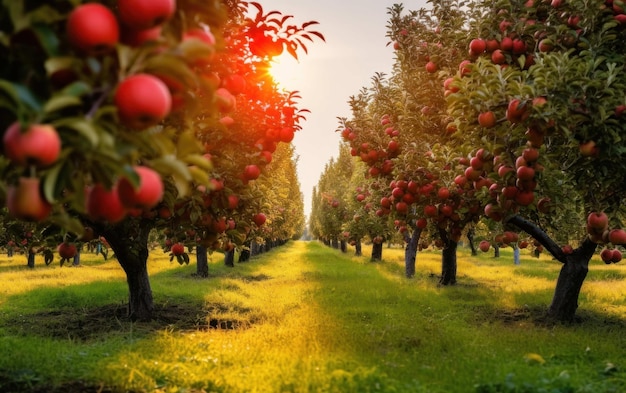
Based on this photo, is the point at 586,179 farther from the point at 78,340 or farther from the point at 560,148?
the point at 78,340

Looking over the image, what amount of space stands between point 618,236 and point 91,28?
6787 mm

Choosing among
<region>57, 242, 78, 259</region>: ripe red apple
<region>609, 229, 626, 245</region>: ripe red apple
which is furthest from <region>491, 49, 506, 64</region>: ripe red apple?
<region>57, 242, 78, 259</region>: ripe red apple

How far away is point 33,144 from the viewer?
186 centimetres

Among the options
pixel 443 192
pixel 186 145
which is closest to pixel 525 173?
pixel 443 192

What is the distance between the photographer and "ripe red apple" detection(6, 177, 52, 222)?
2033 millimetres

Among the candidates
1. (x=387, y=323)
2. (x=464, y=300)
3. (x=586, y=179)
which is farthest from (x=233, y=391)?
(x=464, y=300)

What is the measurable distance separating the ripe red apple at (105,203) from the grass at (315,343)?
3.77m

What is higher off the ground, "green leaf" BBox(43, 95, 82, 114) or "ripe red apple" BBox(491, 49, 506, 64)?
"ripe red apple" BBox(491, 49, 506, 64)

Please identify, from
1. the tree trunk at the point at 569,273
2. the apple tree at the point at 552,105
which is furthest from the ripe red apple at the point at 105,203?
the tree trunk at the point at 569,273

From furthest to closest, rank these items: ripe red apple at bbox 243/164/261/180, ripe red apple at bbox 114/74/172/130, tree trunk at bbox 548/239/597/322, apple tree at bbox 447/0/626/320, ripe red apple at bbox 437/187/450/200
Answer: tree trunk at bbox 548/239/597/322 → ripe red apple at bbox 437/187/450/200 → ripe red apple at bbox 243/164/261/180 → apple tree at bbox 447/0/626/320 → ripe red apple at bbox 114/74/172/130

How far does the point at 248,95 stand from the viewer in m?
7.21

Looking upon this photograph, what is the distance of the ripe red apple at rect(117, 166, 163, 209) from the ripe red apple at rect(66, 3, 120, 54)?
545mm

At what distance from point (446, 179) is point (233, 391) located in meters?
5.96

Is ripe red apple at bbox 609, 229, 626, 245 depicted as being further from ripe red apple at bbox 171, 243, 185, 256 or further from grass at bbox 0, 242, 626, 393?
ripe red apple at bbox 171, 243, 185, 256
